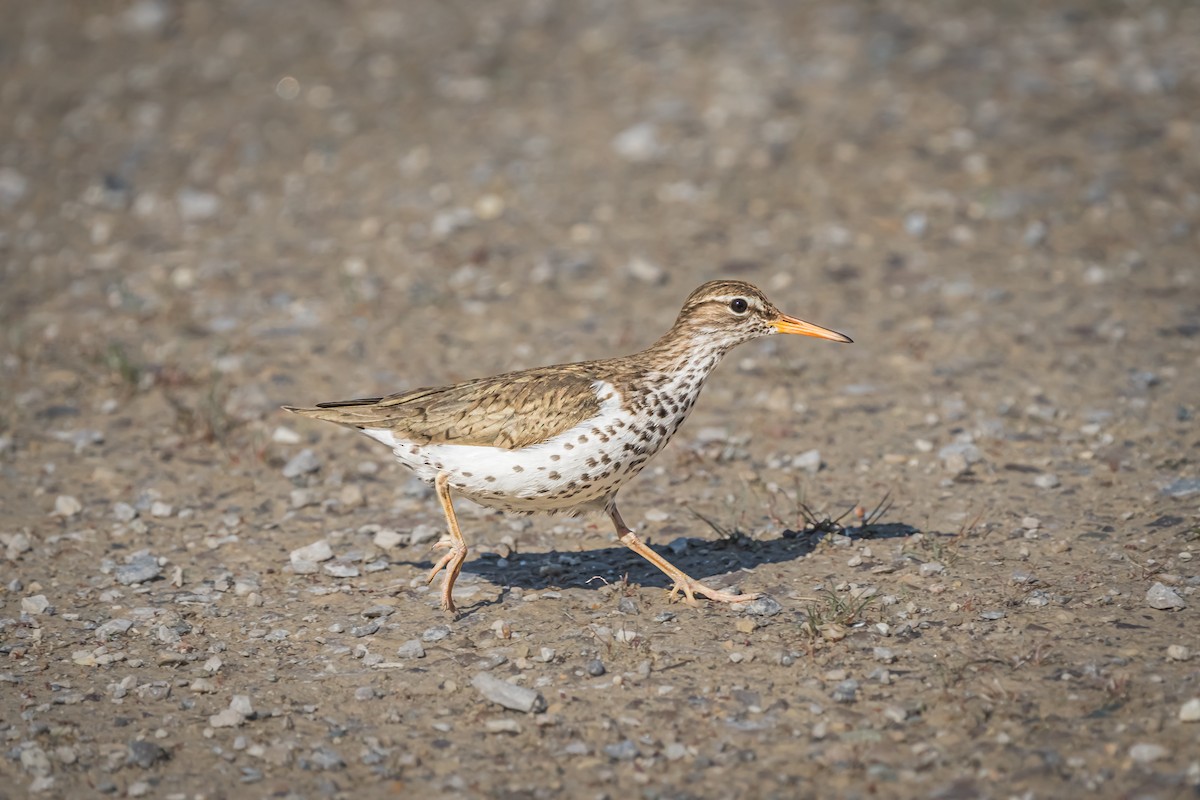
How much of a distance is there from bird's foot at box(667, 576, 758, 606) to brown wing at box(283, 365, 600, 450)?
115 centimetres

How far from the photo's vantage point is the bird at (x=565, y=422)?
7.35 meters

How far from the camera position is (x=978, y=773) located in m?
5.76

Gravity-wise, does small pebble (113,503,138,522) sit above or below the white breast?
below

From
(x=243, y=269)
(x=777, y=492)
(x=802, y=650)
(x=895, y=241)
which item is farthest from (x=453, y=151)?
(x=802, y=650)

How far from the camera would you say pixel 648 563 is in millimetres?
8344

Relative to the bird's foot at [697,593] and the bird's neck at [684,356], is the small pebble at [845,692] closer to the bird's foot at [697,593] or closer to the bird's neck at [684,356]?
the bird's foot at [697,593]

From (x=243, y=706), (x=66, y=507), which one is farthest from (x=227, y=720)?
(x=66, y=507)

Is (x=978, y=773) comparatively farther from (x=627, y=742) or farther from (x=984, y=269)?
(x=984, y=269)

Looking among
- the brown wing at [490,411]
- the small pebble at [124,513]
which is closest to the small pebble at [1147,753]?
the brown wing at [490,411]

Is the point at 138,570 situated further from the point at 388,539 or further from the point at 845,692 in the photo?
the point at 845,692

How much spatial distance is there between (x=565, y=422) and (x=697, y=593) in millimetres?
1310

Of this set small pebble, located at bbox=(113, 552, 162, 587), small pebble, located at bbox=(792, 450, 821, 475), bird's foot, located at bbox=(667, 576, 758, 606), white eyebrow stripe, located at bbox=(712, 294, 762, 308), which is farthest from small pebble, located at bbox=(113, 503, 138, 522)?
small pebble, located at bbox=(792, 450, 821, 475)

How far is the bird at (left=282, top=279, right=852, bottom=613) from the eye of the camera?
289 inches

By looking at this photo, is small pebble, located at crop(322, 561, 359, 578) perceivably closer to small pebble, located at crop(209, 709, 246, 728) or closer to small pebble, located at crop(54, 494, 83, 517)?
small pebble, located at crop(209, 709, 246, 728)
